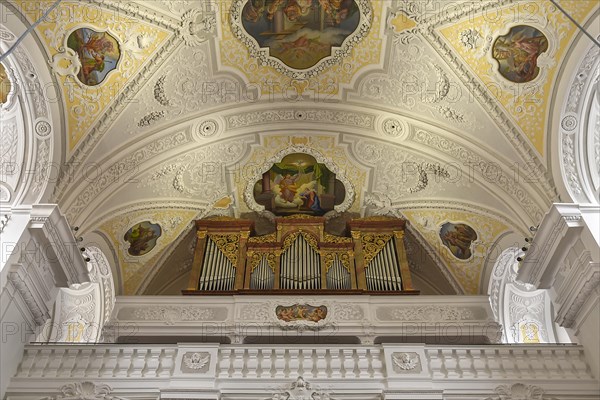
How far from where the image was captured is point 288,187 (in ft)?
44.9

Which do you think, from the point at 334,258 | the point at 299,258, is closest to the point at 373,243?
the point at 334,258

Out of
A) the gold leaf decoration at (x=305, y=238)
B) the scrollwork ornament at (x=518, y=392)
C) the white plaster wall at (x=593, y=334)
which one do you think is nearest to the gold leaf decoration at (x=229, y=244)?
the gold leaf decoration at (x=305, y=238)

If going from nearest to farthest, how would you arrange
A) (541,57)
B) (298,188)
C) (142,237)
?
1. (541,57)
2. (142,237)
3. (298,188)

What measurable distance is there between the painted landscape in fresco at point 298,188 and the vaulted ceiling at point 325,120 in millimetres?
244

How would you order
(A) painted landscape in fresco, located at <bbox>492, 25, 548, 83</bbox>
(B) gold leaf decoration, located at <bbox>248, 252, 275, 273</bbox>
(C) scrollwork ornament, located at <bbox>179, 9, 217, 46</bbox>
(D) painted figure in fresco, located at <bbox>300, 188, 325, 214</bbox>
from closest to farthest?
(A) painted landscape in fresco, located at <bbox>492, 25, 548, 83</bbox>
(C) scrollwork ornament, located at <bbox>179, 9, 217, 46</bbox>
(B) gold leaf decoration, located at <bbox>248, 252, 275, 273</bbox>
(D) painted figure in fresco, located at <bbox>300, 188, 325, 214</bbox>

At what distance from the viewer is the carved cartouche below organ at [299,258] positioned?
11.9 metres

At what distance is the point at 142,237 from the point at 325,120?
4.31 metres

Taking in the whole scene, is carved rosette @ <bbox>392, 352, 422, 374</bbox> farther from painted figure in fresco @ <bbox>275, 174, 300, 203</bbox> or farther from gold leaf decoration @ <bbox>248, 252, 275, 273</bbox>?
painted figure in fresco @ <bbox>275, 174, 300, 203</bbox>

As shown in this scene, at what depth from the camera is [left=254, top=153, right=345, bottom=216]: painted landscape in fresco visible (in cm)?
1354

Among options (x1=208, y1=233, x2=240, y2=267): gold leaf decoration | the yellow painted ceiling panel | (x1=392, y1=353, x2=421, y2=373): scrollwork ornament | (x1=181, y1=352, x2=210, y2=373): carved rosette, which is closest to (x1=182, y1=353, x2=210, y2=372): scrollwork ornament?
(x1=181, y1=352, x2=210, y2=373): carved rosette

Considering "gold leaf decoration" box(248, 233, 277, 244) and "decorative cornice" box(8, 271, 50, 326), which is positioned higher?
"gold leaf decoration" box(248, 233, 277, 244)

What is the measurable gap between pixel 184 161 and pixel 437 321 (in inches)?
221

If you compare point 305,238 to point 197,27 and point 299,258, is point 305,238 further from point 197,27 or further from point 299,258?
point 197,27

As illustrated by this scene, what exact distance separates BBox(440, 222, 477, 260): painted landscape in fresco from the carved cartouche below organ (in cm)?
87
